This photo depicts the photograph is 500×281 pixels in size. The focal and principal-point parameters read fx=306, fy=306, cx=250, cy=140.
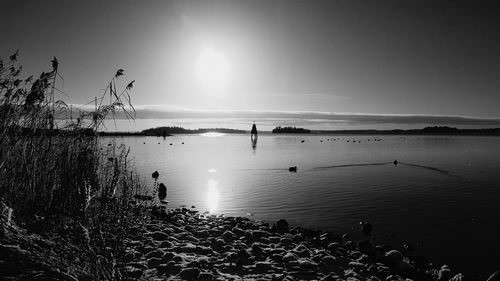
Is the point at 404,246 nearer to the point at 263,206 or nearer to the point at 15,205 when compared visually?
the point at 263,206

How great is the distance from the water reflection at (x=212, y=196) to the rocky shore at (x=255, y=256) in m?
5.22

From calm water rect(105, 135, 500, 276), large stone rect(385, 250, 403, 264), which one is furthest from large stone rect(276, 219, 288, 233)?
large stone rect(385, 250, 403, 264)

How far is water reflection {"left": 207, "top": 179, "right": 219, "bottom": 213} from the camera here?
19.8 m

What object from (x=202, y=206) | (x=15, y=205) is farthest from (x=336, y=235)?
(x=15, y=205)

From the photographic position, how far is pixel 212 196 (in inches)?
917

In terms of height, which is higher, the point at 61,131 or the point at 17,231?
the point at 61,131

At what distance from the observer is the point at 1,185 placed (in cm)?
867

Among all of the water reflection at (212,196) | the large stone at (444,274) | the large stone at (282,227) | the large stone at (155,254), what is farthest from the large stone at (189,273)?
Answer: the water reflection at (212,196)

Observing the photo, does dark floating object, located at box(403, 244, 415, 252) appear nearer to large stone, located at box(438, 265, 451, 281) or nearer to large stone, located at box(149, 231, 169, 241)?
large stone, located at box(438, 265, 451, 281)

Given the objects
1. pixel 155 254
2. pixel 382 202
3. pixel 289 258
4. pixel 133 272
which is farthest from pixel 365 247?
pixel 382 202

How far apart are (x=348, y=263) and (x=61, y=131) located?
11.8 m

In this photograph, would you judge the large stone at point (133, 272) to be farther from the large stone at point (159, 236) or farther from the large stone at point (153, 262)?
the large stone at point (159, 236)

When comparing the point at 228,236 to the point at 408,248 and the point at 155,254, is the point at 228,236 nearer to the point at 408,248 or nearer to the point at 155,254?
the point at 155,254

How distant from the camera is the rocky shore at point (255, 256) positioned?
905 centimetres
